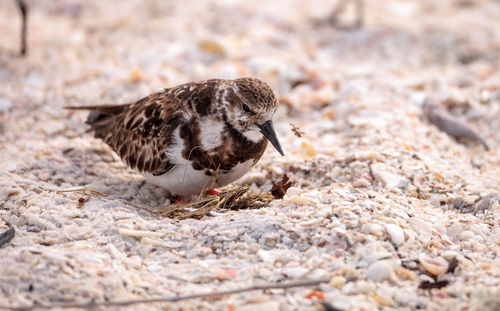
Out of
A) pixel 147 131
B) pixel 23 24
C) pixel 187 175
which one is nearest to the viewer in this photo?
pixel 187 175

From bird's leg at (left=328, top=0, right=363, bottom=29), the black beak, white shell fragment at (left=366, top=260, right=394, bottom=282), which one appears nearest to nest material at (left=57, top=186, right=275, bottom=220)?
the black beak

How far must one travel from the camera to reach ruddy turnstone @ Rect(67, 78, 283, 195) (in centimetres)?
303

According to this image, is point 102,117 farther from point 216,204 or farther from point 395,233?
point 395,233

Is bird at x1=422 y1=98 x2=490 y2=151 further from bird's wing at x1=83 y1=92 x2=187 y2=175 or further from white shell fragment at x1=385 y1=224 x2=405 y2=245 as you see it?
bird's wing at x1=83 y1=92 x2=187 y2=175

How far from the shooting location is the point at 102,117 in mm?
3934

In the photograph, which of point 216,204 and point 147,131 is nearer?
point 216,204

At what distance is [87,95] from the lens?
4.90 meters

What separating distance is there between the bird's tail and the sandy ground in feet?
0.72

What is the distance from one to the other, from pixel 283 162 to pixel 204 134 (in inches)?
35.1

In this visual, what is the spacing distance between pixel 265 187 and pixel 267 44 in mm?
2789

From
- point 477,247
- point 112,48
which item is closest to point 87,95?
point 112,48

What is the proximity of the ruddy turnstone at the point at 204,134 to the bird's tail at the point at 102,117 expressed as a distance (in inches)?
20.3

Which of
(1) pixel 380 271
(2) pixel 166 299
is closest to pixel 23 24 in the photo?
(2) pixel 166 299

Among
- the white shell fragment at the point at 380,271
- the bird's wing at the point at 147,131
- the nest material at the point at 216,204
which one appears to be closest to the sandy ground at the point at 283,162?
the white shell fragment at the point at 380,271
